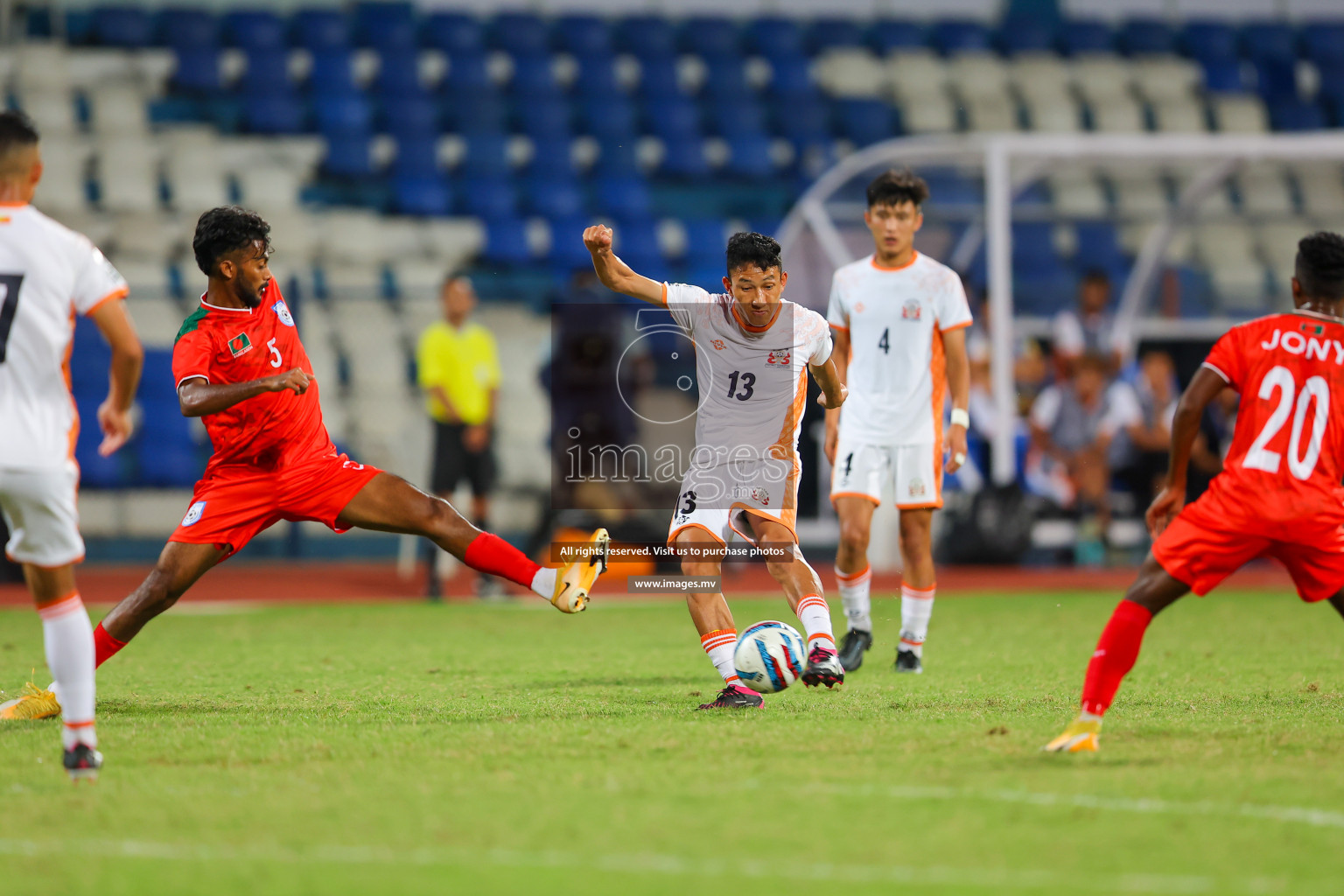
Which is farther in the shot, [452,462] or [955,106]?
[955,106]

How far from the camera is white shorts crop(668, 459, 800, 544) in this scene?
19.9 feet

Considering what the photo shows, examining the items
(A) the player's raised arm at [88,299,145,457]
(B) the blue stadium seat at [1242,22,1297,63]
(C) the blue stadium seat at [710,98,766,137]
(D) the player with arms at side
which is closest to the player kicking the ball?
(A) the player's raised arm at [88,299,145,457]

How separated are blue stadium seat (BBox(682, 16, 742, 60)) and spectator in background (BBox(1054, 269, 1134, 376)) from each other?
283 inches

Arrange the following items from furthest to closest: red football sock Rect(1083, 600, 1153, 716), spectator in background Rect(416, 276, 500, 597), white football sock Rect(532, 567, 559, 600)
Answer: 1. spectator in background Rect(416, 276, 500, 597)
2. white football sock Rect(532, 567, 559, 600)
3. red football sock Rect(1083, 600, 1153, 716)

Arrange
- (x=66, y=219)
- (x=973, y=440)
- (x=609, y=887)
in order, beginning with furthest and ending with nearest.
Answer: (x=66, y=219), (x=973, y=440), (x=609, y=887)

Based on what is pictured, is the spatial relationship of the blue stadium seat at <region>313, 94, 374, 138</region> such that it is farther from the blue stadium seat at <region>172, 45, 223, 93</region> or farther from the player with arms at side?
the player with arms at side

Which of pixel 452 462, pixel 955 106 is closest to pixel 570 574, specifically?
pixel 452 462

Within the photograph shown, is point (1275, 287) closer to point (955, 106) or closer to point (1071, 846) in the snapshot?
point (955, 106)

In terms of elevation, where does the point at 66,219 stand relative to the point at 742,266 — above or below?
above

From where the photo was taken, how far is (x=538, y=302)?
17078mm

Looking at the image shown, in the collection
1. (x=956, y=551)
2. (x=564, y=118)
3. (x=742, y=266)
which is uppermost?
(x=564, y=118)

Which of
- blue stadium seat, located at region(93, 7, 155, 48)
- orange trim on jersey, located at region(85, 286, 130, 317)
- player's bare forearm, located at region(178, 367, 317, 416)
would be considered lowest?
player's bare forearm, located at region(178, 367, 317, 416)

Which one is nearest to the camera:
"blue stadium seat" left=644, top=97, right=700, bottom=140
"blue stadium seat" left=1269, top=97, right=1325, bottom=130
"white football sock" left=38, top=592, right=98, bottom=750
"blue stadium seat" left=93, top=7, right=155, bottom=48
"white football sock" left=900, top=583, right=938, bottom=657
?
"white football sock" left=38, top=592, right=98, bottom=750

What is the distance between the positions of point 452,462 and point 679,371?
2992mm
